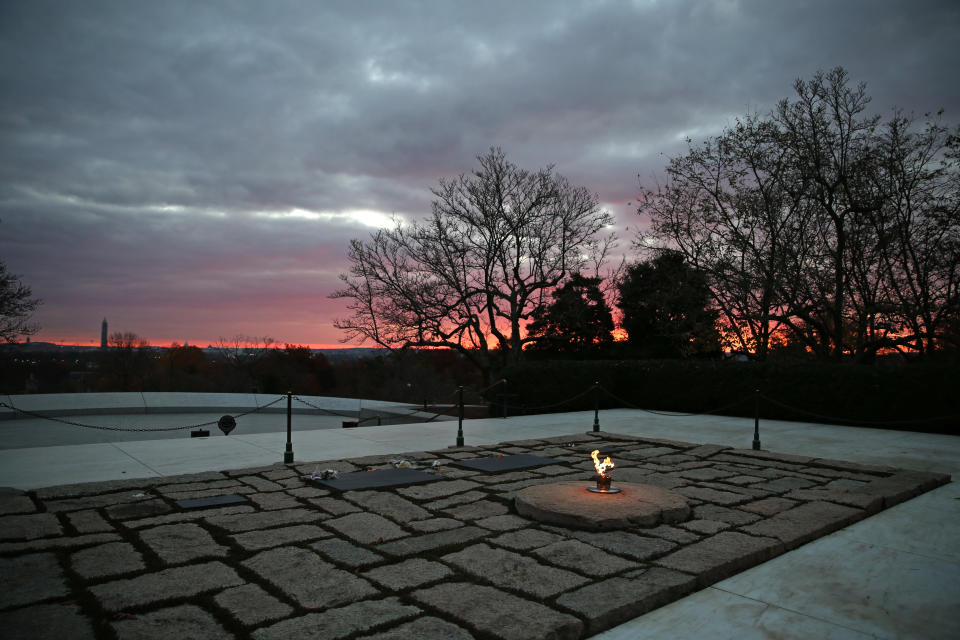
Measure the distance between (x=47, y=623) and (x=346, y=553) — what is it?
1.63 m

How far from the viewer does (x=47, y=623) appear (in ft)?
9.46

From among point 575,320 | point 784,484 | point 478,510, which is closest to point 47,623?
point 478,510

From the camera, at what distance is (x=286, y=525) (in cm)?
459

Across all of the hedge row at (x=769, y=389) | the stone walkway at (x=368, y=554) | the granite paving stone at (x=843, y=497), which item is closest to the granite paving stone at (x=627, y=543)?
the stone walkway at (x=368, y=554)

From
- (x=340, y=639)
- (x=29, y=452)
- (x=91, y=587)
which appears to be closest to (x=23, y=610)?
(x=91, y=587)

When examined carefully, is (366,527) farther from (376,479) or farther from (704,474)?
(704,474)

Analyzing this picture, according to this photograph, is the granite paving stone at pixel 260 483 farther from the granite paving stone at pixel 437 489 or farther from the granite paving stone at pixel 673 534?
the granite paving stone at pixel 673 534

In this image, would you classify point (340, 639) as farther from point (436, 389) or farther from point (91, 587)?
point (436, 389)

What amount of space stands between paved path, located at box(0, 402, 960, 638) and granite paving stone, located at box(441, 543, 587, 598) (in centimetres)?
2

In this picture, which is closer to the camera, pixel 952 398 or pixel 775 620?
pixel 775 620

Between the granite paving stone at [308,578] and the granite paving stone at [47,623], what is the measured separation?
0.92 meters

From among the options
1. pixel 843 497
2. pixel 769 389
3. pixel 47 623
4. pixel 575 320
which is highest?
pixel 575 320

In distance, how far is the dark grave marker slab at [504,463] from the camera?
6.96 meters

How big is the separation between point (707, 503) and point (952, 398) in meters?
8.44
